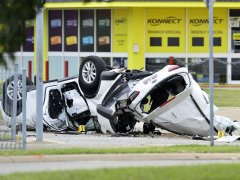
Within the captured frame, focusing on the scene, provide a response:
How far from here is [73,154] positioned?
1365 centimetres

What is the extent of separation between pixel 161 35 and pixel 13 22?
1136 inches

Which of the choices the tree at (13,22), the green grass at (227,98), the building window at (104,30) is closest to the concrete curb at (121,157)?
the tree at (13,22)

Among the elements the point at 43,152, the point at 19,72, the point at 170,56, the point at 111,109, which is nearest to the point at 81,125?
the point at 111,109

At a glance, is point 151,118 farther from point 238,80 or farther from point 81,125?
point 238,80

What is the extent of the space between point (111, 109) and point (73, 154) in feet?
15.1

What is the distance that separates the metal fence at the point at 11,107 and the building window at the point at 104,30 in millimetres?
20894

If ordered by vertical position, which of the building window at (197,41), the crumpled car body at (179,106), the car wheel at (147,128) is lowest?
the car wheel at (147,128)

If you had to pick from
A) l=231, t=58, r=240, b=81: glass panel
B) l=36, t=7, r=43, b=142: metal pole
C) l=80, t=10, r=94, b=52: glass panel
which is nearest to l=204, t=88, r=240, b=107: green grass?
l=231, t=58, r=240, b=81: glass panel

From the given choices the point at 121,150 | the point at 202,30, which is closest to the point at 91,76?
the point at 121,150

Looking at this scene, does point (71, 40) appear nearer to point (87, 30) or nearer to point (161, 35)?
point (87, 30)

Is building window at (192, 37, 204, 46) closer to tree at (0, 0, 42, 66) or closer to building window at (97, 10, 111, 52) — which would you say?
building window at (97, 10, 111, 52)

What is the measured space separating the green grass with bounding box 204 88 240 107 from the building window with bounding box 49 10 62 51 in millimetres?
9947

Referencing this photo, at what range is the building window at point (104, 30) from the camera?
37.9 metres

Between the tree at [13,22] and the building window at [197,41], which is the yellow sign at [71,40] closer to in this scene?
the building window at [197,41]
